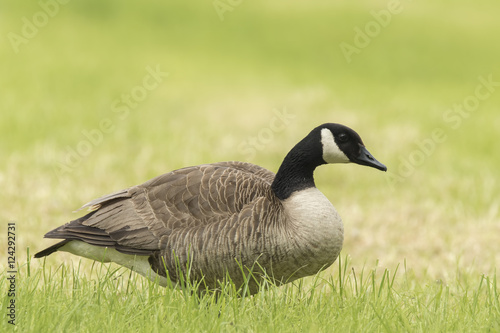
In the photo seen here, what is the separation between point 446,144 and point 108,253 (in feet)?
36.1

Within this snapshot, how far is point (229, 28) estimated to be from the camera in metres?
23.2

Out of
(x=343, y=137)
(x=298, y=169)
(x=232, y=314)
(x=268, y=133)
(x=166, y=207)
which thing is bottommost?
(x=232, y=314)

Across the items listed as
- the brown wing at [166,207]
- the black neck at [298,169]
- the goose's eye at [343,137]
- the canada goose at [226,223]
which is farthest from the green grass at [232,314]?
the goose's eye at [343,137]

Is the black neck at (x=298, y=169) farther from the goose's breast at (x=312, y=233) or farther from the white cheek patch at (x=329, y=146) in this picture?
the goose's breast at (x=312, y=233)

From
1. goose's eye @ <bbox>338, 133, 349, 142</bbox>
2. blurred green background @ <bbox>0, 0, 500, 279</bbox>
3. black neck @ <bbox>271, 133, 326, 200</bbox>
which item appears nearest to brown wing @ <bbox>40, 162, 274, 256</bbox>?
black neck @ <bbox>271, 133, 326, 200</bbox>

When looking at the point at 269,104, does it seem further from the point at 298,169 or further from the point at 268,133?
the point at 298,169

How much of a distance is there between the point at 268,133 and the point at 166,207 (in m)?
9.15

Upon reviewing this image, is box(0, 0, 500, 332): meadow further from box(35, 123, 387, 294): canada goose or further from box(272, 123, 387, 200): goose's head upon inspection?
box(272, 123, 387, 200): goose's head

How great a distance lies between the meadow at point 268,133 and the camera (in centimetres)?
546

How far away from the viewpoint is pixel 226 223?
6.12 metres

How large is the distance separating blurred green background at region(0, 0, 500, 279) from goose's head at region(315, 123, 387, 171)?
8.00ft

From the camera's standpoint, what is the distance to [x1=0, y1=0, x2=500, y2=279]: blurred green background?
11.2 meters

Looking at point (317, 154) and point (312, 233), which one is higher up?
point (317, 154)

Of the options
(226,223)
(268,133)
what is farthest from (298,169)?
(268,133)
